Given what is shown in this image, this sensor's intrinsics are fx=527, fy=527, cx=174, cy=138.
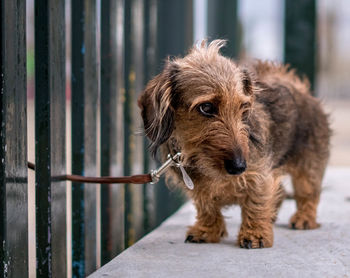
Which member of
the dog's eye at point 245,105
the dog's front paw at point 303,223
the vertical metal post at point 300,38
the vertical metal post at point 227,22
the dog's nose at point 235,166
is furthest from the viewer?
the vertical metal post at point 227,22

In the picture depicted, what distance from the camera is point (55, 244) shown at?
2.31m

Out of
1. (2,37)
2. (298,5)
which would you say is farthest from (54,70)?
A: (298,5)

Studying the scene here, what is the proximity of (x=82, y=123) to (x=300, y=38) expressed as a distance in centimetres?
359

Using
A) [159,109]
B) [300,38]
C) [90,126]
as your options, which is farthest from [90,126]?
[300,38]

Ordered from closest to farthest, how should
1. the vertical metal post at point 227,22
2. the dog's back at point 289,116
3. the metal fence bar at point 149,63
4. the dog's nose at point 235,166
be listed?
the dog's nose at point 235,166 → the dog's back at point 289,116 → the metal fence bar at point 149,63 → the vertical metal post at point 227,22

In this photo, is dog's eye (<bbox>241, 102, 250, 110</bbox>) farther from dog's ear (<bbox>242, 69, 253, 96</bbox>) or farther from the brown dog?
dog's ear (<bbox>242, 69, 253, 96</bbox>)

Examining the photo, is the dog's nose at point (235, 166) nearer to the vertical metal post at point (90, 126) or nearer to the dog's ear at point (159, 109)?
the dog's ear at point (159, 109)

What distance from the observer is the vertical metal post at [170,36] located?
4.20 m

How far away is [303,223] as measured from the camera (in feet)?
11.2

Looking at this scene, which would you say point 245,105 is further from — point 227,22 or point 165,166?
point 227,22

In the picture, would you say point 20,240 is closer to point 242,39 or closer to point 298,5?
point 298,5

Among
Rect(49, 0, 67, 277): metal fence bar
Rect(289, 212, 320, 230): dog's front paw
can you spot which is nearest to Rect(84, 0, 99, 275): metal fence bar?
Rect(49, 0, 67, 277): metal fence bar

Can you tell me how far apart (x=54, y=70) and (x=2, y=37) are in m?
0.50

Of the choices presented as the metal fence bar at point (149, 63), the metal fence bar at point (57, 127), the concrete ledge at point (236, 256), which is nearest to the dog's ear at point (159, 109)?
the metal fence bar at point (57, 127)
